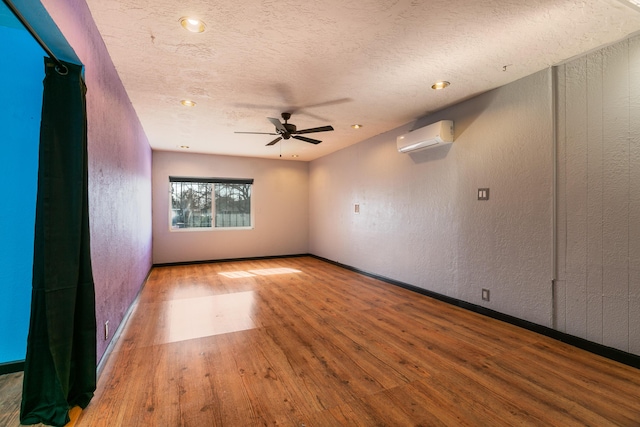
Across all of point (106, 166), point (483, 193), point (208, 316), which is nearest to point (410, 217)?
point (483, 193)

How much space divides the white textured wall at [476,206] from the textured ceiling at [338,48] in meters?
0.43

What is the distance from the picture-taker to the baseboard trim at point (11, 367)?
6.65 feet

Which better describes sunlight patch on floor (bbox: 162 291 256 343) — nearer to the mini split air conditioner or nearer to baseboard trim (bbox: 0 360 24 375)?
baseboard trim (bbox: 0 360 24 375)

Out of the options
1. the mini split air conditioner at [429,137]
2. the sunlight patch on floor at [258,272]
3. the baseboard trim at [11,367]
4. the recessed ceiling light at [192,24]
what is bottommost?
the sunlight patch on floor at [258,272]

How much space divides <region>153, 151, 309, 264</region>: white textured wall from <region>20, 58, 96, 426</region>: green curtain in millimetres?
5014

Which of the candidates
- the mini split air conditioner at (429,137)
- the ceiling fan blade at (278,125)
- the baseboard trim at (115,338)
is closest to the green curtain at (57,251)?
the baseboard trim at (115,338)

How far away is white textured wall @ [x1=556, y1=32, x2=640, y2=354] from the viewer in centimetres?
224

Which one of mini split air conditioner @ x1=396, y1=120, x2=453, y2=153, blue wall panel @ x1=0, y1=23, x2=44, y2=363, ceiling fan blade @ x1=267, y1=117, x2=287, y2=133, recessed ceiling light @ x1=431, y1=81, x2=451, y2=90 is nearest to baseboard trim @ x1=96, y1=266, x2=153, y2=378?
blue wall panel @ x1=0, y1=23, x2=44, y2=363

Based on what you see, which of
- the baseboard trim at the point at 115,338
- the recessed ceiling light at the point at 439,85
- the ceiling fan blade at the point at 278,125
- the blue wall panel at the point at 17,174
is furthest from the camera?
the ceiling fan blade at the point at 278,125

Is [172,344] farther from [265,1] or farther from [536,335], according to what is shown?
[536,335]

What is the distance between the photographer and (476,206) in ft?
11.2

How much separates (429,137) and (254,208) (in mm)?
4756

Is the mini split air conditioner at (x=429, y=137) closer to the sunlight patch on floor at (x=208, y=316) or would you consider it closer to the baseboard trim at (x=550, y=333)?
the baseboard trim at (x=550, y=333)

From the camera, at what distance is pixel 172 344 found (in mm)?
2617
